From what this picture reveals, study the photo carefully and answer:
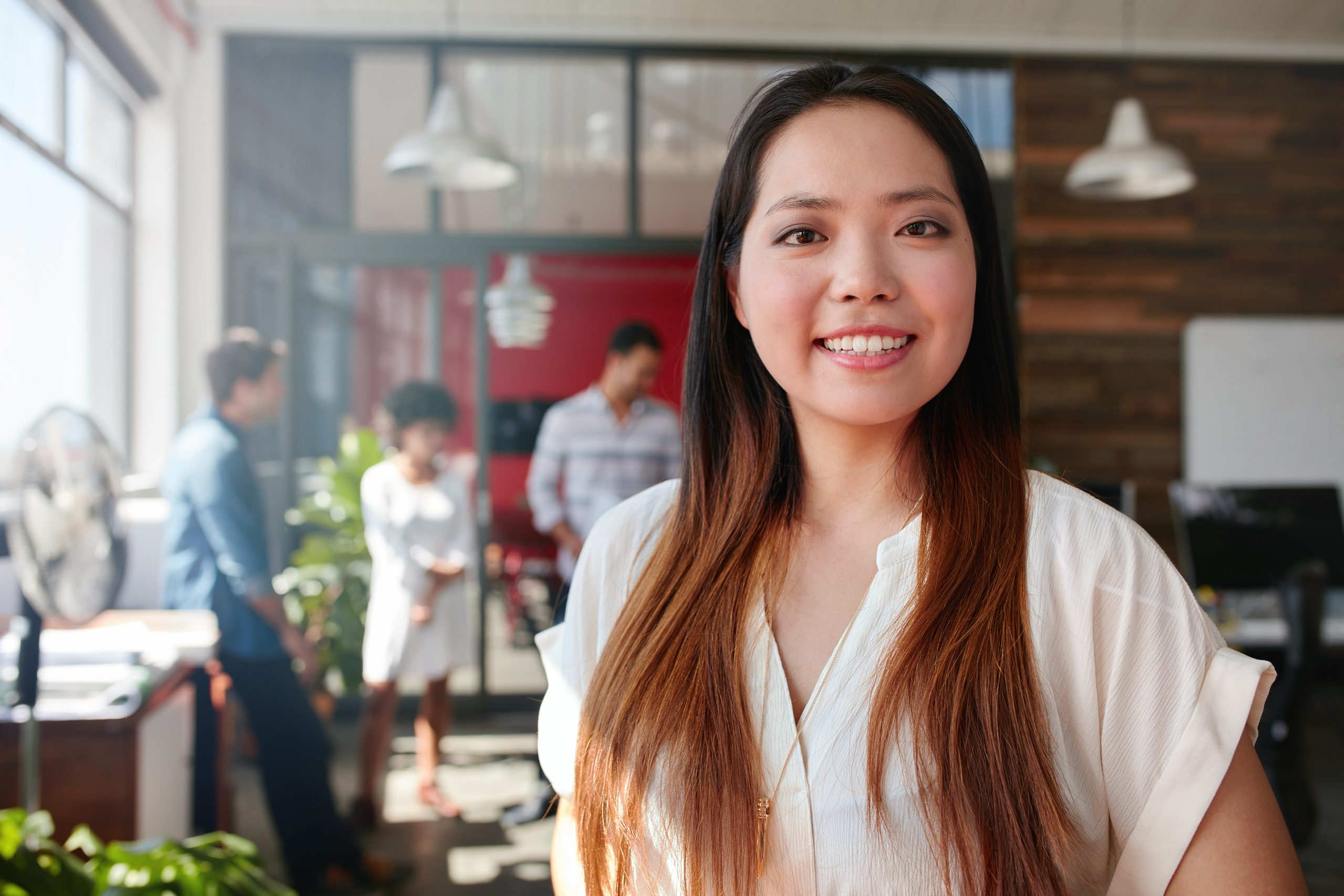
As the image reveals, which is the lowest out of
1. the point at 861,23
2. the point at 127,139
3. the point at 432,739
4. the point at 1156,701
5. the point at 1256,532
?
the point at 432,739

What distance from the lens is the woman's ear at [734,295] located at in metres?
1.00

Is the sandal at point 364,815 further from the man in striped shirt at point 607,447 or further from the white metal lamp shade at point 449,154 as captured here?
the white metal lamp shade at point 449,154

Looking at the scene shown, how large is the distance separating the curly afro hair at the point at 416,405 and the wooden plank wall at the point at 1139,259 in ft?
9.84

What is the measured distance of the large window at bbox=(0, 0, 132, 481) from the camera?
3.00 meters

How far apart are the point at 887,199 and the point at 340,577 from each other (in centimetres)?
395

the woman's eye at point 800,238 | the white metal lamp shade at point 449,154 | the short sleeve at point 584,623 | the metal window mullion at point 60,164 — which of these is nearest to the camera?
the woman's eye at point 800,238

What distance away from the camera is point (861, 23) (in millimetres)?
4699

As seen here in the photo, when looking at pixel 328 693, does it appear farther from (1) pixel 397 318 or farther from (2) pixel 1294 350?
(2) pixel 1294 350

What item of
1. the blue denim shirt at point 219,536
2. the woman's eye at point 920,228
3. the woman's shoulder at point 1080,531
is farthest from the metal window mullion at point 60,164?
the woman's shoulder at point 1080,531

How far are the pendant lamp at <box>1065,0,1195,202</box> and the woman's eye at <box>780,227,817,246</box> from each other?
10.8 feet

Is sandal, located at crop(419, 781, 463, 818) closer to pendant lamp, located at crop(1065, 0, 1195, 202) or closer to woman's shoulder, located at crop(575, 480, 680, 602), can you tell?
woman's shoulder, located at crop(575, 480, 680, 602)

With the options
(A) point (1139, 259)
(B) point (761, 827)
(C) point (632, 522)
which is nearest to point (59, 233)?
(C) point (632, 522)

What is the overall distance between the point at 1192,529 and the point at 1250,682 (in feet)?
12.7

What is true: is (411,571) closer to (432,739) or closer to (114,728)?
(432,739)
